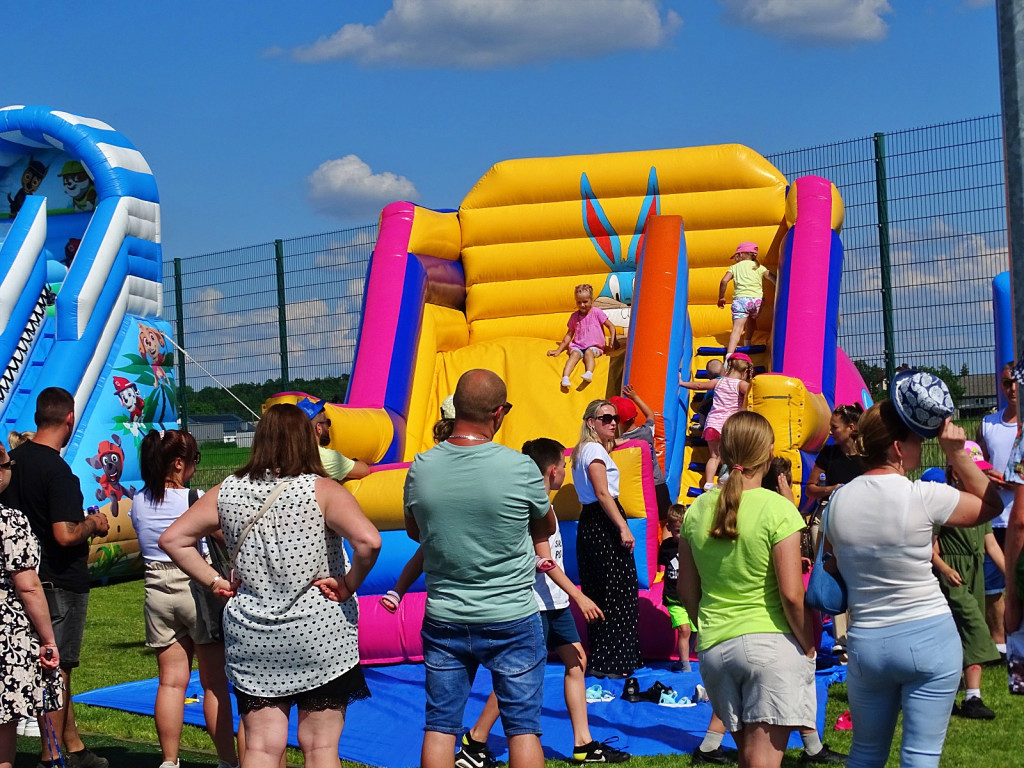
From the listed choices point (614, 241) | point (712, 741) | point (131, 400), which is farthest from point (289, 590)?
point (131, 400)

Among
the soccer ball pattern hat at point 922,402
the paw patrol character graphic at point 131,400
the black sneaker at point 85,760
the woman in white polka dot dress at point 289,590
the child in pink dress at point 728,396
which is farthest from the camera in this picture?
the paw patrol character graphic at point 131,400

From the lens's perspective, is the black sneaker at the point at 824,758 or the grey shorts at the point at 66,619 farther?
the grey shorts at the point at 66,619

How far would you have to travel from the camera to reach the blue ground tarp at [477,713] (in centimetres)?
494

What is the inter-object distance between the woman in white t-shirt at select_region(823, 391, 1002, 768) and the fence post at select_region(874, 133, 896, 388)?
658cm

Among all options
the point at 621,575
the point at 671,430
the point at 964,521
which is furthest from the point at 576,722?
the point at 671,430

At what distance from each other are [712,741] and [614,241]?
18.2 ft

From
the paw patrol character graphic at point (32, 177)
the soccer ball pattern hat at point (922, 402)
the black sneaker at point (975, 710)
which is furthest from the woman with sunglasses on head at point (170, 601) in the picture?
the paw patrol character graphic at point (32, 177)

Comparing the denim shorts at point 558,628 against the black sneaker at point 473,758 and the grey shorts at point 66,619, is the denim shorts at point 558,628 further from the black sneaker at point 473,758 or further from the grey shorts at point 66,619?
the grey shorts at point 66,619

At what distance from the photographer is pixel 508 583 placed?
3.47 meters

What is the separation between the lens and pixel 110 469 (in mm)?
10273

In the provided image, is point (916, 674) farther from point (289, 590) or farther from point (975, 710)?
point (975, 710)

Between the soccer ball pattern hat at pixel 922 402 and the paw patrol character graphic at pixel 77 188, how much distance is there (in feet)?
34.0

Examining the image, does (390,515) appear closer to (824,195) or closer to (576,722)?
(576,722)

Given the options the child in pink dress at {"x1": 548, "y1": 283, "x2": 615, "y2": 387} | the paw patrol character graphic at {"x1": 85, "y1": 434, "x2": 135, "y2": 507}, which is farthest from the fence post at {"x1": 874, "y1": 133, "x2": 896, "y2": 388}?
the paw patrol character graphic at {"x1": 85, "y1": 434, "x2": 135, "y2": 507}
